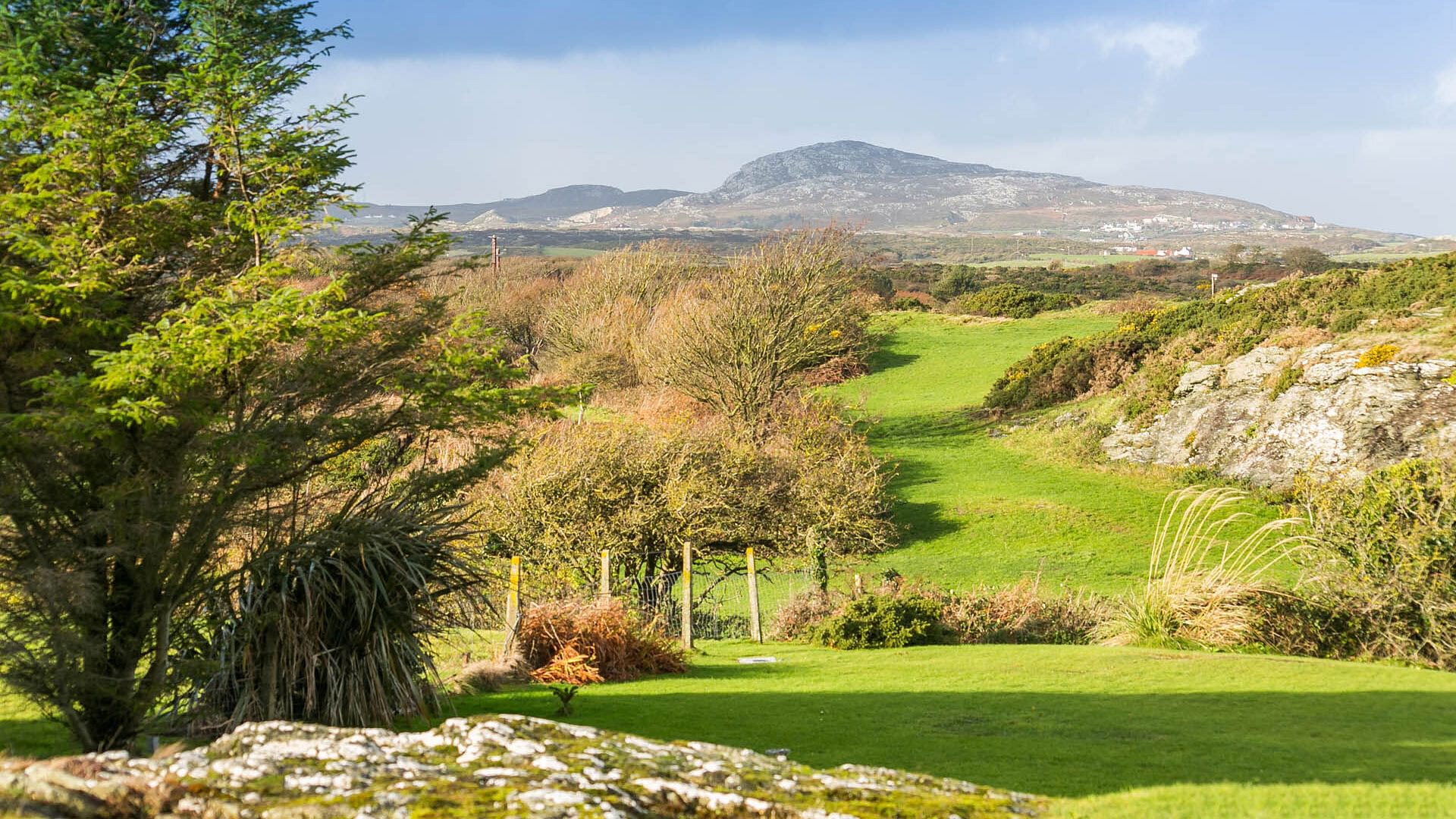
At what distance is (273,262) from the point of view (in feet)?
26.7

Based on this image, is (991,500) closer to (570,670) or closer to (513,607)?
(513,607)

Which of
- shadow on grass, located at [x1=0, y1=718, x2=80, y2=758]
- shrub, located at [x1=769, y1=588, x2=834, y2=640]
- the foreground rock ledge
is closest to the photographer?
the foreground rock ledge

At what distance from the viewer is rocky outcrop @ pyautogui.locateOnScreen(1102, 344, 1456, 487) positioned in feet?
82.9

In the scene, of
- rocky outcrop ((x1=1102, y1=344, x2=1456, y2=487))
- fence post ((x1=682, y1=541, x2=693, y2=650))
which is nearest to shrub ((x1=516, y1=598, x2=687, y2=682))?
fence post ((x1=682, y1=541, x2=693, y2=650))

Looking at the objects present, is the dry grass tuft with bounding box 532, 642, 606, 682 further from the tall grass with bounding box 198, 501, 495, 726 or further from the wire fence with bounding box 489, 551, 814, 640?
the wire fence with bounding box 489, 551, 814, 640

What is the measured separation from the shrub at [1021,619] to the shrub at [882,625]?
0.72 m

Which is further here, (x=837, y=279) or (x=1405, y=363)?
(x=837, y=279)

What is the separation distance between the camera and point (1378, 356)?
89.1 feet

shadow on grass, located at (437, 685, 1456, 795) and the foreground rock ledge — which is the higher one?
the foreground rock ledge

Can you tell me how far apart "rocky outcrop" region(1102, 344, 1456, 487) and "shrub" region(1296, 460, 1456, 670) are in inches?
326

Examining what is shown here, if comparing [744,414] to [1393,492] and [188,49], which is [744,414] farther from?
[188,49]

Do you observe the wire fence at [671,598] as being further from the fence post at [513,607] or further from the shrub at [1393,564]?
the shrub at [1393,564]

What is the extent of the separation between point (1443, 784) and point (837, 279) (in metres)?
29.0

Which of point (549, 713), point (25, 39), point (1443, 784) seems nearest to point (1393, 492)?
point (1443, 784)
